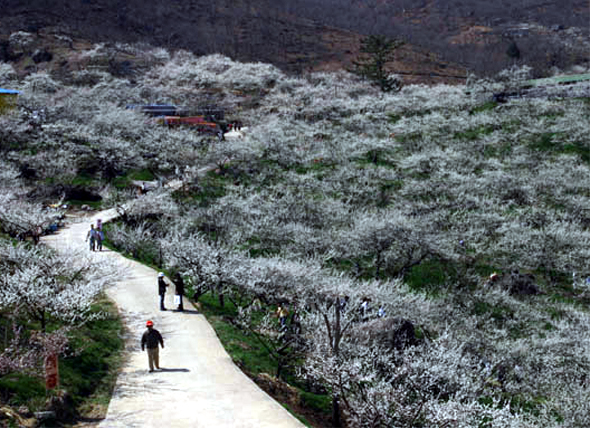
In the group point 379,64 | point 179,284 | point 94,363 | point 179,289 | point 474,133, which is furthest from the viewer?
point 379,64

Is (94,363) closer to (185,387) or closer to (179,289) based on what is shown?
(185,387)

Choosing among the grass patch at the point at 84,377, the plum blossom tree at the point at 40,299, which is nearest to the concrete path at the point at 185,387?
the grass patch at the point at 84,377

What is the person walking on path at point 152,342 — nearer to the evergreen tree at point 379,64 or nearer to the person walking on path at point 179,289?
the person walking on path at point 179,289

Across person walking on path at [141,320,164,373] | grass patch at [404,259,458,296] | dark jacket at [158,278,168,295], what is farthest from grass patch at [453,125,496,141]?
person walking on path at [141,320,164,373]

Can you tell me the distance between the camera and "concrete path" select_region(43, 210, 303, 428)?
11.9 metres

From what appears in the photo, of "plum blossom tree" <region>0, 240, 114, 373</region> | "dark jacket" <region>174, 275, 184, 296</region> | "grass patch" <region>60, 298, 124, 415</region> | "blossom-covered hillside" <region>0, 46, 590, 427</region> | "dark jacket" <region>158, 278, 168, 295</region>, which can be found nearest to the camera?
"plum blossom tree" <region>0, 240, 114, 373</region>

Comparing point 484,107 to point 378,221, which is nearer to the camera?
point 378,221

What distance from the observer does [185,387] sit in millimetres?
13531

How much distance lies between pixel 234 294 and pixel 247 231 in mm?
8880

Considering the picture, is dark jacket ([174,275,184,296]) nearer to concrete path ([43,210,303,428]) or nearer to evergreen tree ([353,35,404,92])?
concrete path ([43,210,303,428])

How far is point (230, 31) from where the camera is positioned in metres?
128

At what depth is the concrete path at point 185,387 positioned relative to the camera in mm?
11930

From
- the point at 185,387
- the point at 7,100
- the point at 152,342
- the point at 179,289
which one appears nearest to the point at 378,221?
the point at 179,289

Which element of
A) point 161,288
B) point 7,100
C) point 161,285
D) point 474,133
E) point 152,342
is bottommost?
point 161,288
